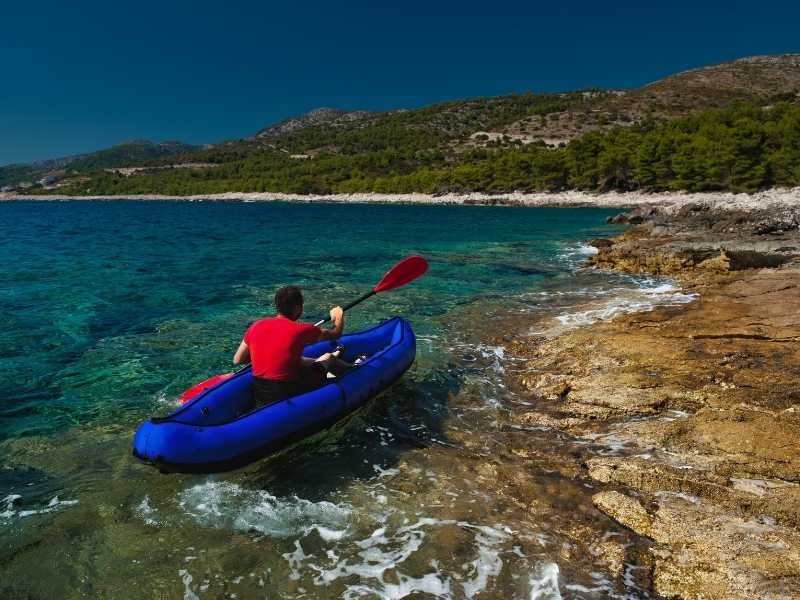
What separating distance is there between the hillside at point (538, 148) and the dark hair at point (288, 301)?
47.8 m

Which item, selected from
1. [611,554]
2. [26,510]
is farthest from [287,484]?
[611,554]

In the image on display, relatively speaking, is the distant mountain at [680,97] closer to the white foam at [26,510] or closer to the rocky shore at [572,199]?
the rocky shore at [572,199]

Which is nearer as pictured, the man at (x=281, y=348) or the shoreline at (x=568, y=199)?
the man at (x=281, y=348)

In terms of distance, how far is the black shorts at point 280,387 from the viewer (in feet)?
18.1

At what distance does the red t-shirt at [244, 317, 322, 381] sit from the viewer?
537 cm

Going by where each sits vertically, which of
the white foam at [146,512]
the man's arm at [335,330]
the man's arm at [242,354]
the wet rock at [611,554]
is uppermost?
the man's arm at [335,330]

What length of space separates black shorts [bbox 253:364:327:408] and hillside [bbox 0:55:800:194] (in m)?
47.6

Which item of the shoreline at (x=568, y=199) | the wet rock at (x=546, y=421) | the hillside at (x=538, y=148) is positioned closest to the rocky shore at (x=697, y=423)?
the wet rock at (x=546, y=421)

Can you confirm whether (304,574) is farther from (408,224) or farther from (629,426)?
(408,224)

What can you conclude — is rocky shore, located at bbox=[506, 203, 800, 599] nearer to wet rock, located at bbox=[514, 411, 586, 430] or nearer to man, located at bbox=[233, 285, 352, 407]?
wet rock, located at bbox=[514, 411, 586, 430]

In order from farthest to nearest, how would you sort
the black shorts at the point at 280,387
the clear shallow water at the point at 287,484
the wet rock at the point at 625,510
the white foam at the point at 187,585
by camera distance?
the black shorts at the point at 280,387 < the wet rock at the point at 625,510 < the clear shallow water at the point at 287,484 < the white foam at the point at 187,585

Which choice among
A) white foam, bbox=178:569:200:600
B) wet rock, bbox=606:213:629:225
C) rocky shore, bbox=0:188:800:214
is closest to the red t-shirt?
white foam, bbox=178:569:200:600

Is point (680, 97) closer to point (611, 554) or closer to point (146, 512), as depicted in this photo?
point (611, 554)

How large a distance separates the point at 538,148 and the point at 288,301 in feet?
265
